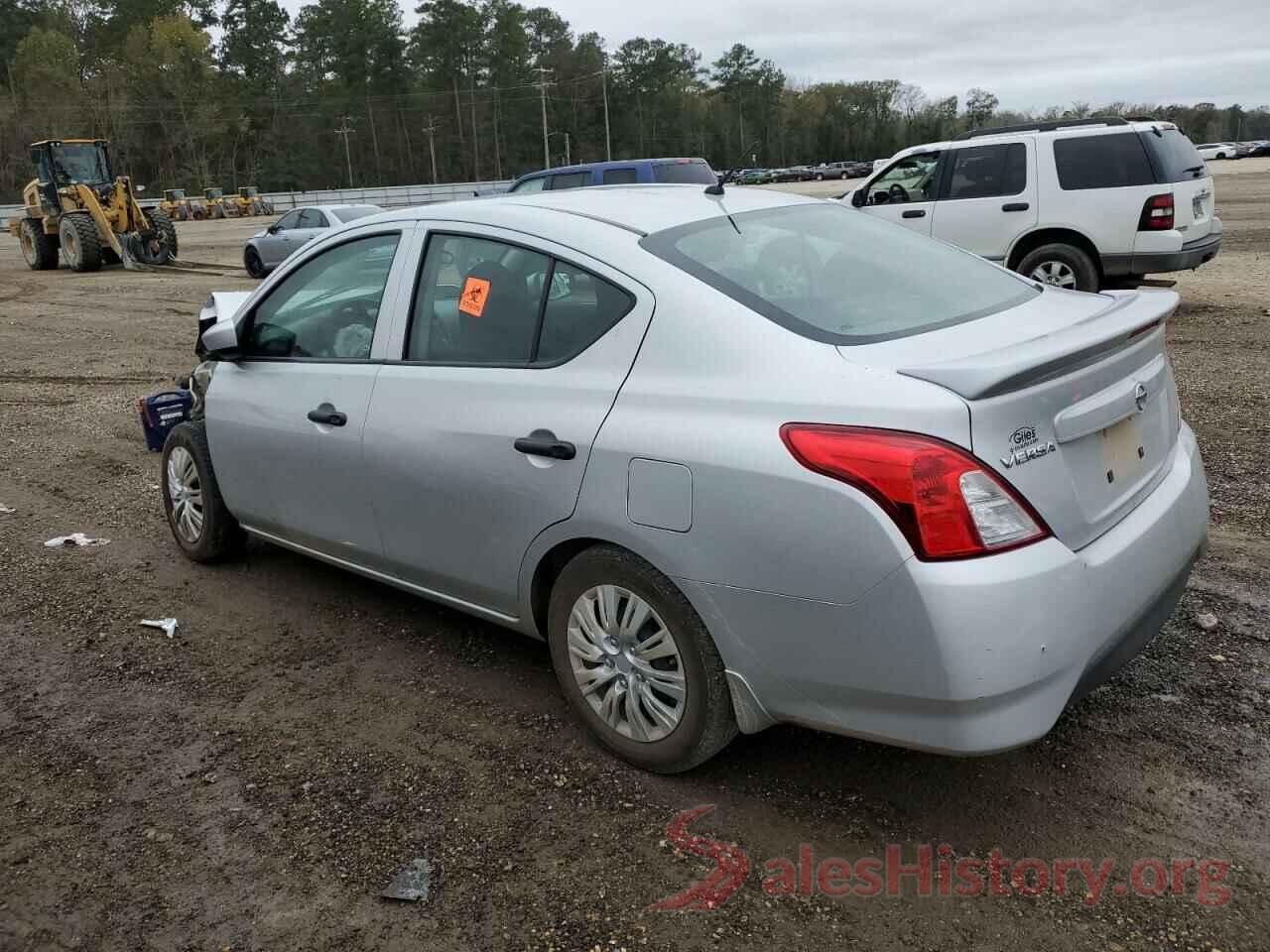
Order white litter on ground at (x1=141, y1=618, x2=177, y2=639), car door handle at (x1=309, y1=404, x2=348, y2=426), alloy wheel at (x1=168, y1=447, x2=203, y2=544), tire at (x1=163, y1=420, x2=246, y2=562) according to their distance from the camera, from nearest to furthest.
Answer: car door handle at (x1=309, y1=404, x2=348, y2=426), white litter on ground at (x1=141, y1=618, x2=177, y2=639), tire at (x1=163, y1=420, x2=246, y2=562), alloy wheel at (x1=168, y1=447, x2=203, y2=544)

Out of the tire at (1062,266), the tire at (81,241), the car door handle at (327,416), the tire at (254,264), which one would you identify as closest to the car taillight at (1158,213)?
the tire at (1062,266)

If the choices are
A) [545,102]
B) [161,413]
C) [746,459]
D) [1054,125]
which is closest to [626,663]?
[746,459]

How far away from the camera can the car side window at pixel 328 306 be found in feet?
12.6

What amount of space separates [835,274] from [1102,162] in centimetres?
854

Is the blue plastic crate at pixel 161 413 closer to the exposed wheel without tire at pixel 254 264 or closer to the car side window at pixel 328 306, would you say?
the car side window at pixel 328 306

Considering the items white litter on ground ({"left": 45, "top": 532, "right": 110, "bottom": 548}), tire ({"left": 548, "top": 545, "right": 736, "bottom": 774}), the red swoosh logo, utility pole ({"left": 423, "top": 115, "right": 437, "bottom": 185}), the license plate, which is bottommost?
the red swoosh logo

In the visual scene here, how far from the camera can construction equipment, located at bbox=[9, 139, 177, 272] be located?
76.5ft

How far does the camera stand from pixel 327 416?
3840 millimetres

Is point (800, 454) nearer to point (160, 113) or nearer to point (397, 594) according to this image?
point (397, 594)

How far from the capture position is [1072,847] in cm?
270

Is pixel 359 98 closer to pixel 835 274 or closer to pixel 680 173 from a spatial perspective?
pixel 680 173

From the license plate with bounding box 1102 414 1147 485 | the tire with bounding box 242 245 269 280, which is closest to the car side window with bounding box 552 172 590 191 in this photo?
the tire with bounding box 242 245 269 280

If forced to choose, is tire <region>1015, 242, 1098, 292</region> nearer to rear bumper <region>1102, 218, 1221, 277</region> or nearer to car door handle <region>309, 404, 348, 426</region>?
rear bumper <region>1102, 218, 1221, 277</region>

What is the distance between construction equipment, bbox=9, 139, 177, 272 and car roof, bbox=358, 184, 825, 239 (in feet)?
74.0
